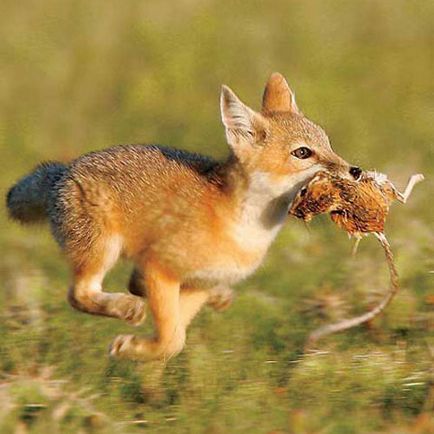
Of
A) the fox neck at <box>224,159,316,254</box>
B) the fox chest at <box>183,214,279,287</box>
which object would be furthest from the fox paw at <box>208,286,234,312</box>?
the fox neck at <box>224,159,316,254</box>

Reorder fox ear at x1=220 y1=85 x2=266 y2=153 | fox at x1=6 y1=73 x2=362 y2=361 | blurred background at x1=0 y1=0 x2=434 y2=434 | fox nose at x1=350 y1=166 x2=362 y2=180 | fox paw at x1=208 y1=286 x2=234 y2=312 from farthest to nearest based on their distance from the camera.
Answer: fox paw at x1=208 y1=286 x2=234 y2=312, fox ear at x1=220 y1=85 x2=266 y2=153, fox at x1=6 y1=73 x2=362 y2=361, fox nose at x1=350 y1=166 x2=362 y2=180, blurred background at x1=0 y1=0 x2=434 y2=434

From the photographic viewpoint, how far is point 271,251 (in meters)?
8.41

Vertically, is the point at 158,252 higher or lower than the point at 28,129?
lower

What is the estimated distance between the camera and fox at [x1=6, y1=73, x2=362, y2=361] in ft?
20.9

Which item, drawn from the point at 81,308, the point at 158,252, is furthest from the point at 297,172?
the point at 81,308

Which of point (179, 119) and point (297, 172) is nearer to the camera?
point (297, 172)

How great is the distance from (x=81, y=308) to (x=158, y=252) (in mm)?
532

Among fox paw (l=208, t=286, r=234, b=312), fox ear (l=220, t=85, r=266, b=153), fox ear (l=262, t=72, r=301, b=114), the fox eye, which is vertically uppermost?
fox ear (l=262, t=72, r=301, b=114)

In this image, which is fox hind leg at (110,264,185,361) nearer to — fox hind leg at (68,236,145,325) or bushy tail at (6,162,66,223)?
fox hind leg at (68,236,145,325)

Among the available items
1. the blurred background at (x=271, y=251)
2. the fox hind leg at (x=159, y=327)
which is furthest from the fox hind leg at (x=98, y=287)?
the blurred background at (x=271, y=251)

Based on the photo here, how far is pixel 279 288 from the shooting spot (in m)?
7.73

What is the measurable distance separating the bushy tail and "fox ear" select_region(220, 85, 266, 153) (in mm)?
995

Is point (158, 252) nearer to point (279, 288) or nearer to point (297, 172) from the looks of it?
point (297, 172)

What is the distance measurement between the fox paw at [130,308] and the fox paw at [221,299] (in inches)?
24.4
